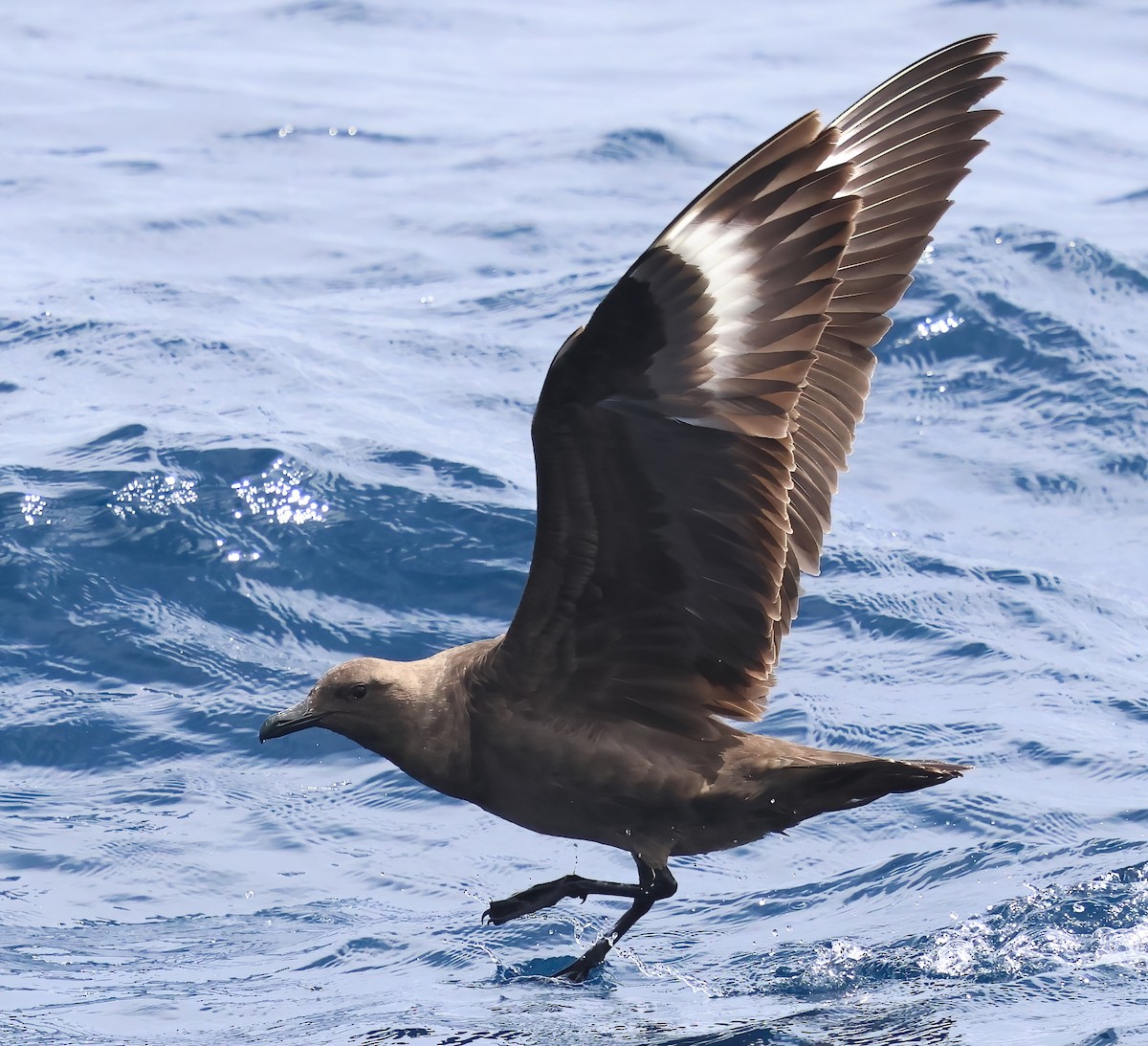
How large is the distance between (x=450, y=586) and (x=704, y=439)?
4.25 meters

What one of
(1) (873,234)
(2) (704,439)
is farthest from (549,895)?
(1) (873,234)

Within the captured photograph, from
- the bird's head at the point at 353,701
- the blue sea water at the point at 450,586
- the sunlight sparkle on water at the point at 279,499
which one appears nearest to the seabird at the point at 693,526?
the bird's head at the point at 353,701

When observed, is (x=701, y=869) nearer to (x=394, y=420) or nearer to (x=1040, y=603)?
(x=1040, y=603)

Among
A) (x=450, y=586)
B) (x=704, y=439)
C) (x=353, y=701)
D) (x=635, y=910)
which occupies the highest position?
(x=704, y=439)

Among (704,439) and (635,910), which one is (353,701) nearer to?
(635,910)

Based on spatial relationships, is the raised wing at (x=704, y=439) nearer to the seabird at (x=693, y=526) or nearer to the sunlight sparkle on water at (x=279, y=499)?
the seabird at (x=693, y=526)

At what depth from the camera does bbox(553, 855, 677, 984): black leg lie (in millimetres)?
6250

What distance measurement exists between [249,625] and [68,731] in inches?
42.8

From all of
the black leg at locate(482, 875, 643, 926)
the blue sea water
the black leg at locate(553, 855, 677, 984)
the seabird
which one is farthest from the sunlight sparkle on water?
the black leg at locate(553, 855, 677, 984)

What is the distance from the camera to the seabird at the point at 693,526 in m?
5.09

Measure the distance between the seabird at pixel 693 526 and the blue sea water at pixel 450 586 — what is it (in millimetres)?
718

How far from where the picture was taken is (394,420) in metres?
11.0

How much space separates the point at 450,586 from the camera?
9344 millimetres

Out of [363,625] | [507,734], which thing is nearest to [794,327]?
[507,734]
